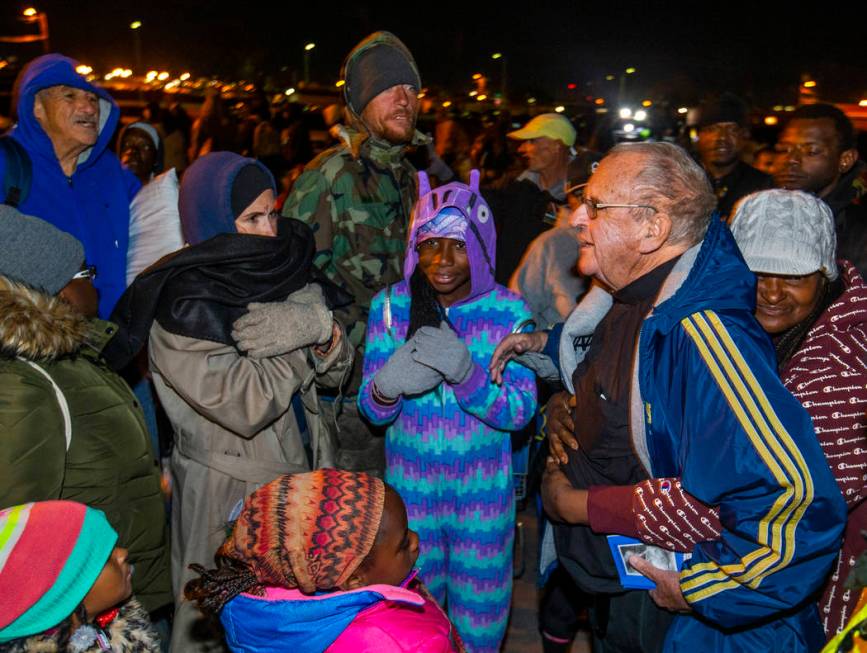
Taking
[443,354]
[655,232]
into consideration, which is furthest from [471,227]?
[655,232]

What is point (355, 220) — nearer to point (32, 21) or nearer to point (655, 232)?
point (655, 232)

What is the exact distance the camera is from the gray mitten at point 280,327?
2.81 meters

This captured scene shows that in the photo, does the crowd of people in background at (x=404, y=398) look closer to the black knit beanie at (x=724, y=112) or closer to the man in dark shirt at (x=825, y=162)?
the man in dark shirt at (x=825, y=162)

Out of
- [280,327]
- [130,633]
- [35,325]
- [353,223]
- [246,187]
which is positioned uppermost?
[246,187]

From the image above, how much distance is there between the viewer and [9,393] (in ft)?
7.08

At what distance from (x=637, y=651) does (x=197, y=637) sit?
1.64 m

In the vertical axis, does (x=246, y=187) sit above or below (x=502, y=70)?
below

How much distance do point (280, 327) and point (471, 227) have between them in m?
0.99

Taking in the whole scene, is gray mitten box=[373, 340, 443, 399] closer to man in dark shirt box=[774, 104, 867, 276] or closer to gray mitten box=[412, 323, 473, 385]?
gray mitten box=[412, 323, 473, 385]

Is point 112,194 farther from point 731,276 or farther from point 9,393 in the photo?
point 731,276

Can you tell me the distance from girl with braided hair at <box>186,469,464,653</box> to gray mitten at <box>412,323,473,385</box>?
40.2 inches

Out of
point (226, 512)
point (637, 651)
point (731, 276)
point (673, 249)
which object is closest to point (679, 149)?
point (673, 249)

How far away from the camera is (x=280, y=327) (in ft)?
9.32

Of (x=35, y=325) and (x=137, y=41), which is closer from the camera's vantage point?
(x=35, y=325)
